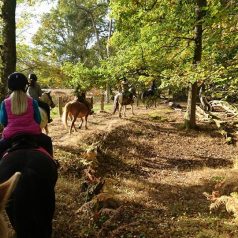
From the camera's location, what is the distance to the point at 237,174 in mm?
10031

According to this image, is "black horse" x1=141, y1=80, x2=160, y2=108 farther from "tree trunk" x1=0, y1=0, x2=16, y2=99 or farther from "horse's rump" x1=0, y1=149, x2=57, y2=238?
"horse's rump" x1=0, y1=149, x2=57, y2=238

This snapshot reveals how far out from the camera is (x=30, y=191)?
4.17 m

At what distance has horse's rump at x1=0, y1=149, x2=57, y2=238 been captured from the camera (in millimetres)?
4133

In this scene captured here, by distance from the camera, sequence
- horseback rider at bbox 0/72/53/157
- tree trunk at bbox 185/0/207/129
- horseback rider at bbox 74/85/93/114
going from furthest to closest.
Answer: tree trunk at bbox 185/0/207/129
horseback rider at bbox 74/85/93/114
horseback rider at bbox 0/72/53/157

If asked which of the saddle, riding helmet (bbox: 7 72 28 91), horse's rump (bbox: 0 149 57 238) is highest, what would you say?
riding helmet (bbox: 7 72 28 91)

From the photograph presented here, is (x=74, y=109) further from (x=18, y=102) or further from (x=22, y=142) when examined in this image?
(x=22, y=142)

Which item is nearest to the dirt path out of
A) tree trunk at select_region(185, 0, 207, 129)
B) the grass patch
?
the grass patch

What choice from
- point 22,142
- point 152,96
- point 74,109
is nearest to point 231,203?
point 22,142

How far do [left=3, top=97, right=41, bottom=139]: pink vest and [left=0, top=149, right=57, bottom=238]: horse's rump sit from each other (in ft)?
1.73

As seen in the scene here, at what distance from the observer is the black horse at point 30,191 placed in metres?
4.13

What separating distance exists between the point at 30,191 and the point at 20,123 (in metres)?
1.32

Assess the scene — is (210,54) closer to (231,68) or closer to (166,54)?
(166,54)

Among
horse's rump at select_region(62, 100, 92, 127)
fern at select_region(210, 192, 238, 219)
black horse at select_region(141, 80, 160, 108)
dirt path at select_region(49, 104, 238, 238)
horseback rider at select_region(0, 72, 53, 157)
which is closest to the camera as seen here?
horseback rider at select_region(0, 72, 53, 157)

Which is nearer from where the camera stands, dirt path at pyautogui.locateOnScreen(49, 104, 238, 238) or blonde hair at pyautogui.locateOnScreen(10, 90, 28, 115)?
blonde hair at pyautogui.locateOnScreen(10, 90, 28, 115)
